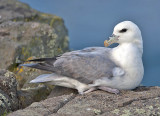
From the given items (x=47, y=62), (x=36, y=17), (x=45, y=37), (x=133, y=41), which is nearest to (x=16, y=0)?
(x=36, y=17)

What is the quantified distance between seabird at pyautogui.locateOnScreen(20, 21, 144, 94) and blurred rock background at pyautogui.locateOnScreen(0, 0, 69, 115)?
0.65 m

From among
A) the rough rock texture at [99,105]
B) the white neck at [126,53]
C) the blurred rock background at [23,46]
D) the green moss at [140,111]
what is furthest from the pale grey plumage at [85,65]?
the green moss at [140,111]

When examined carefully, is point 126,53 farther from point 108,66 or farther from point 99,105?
point 99,105

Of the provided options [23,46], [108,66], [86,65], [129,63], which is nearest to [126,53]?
[129,63]

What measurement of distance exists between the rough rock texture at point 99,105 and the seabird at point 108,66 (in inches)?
13.8

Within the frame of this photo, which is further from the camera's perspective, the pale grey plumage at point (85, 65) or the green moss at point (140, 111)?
the pale grey plumage at point (85, 65)

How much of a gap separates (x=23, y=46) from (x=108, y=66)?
9.87ft

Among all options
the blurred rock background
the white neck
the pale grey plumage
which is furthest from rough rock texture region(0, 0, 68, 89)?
the white neck

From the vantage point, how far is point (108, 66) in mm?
6137

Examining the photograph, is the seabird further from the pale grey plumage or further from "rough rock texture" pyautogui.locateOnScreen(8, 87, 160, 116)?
"rough rock texture" pyautogui.locateOnScreen(8, 87, 160, 116)

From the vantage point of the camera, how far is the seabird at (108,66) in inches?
241

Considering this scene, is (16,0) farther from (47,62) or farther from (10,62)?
(47,62)

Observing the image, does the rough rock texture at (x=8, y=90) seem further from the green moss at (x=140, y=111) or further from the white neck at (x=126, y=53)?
the green moss at (x=140, y=111)

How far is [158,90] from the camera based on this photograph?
6.19 metres
